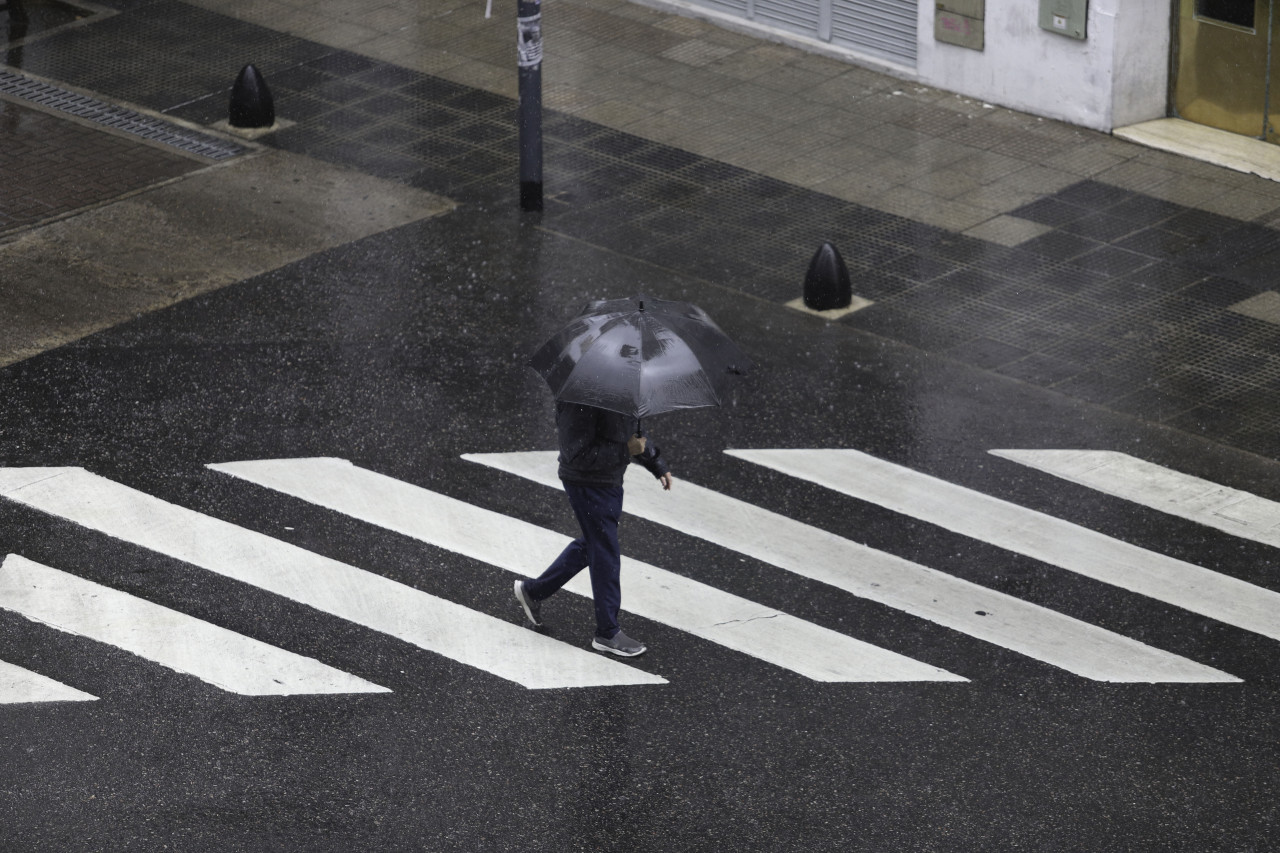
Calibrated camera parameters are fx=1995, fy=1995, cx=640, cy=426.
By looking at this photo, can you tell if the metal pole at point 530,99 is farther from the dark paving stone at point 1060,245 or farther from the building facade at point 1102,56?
the building facade at point 1102,56

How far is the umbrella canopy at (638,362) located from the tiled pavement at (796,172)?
3775 millimetres

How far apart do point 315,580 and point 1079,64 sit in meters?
8.90

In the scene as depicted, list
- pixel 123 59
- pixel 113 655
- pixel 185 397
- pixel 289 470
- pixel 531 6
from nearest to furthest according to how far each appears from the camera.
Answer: pixel 113 655, pixel 289 470, pixel 185 397, pixel 531 6, pixel 123 59

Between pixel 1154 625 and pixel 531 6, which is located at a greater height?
pixel 531 6

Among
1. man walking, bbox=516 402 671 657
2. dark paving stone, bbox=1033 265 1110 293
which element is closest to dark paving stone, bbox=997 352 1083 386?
dark paving stone, bbox=1033 265 1110 293

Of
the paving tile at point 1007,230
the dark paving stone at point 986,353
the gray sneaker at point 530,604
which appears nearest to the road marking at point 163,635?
the gray sneaker at point 530,604

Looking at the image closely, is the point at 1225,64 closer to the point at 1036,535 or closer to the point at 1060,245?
the point at 1060,245

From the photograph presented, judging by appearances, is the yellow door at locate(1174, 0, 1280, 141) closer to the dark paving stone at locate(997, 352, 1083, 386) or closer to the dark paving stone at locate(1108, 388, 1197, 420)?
the dark paving stone at locate(997, 352, 1083, 386)

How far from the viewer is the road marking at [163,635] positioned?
899 centimetres

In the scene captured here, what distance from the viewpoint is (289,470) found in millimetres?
10930

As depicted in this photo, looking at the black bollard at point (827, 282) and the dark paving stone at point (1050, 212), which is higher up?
the black bollard at point (827, 282)

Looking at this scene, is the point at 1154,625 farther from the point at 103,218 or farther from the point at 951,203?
the point at 103,218

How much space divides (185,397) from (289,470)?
122 cm

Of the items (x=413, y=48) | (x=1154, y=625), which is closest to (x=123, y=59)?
(x=413, y=48)
